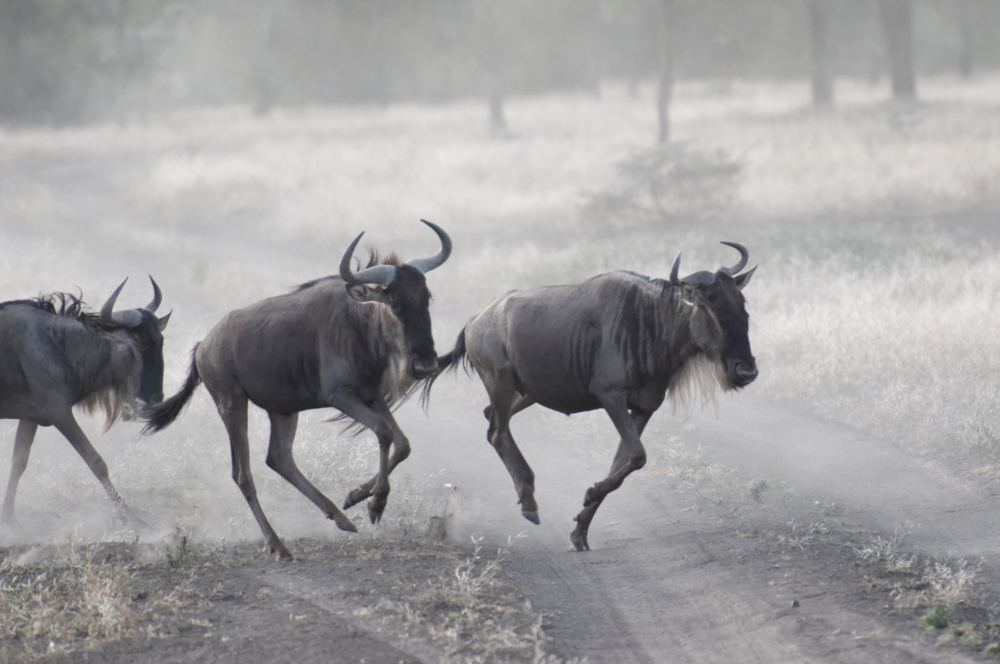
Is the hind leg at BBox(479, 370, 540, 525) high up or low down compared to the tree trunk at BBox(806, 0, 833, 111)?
down

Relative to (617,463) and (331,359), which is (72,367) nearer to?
(331,359)

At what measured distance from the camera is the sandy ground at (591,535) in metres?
4.80

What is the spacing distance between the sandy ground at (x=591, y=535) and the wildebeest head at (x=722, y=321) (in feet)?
3.47

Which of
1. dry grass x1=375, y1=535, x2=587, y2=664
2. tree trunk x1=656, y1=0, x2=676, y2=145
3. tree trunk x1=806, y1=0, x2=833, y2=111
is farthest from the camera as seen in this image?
tree trunk x1=806, y1=0, x2=833, y2=111

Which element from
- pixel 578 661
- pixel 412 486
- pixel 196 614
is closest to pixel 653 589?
pixel 578 661

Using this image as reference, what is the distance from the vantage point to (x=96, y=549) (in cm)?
627

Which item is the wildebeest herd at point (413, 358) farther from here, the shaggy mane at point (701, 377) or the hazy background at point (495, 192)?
the hazy background at point (495, 192)

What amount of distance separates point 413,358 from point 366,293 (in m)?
0.49

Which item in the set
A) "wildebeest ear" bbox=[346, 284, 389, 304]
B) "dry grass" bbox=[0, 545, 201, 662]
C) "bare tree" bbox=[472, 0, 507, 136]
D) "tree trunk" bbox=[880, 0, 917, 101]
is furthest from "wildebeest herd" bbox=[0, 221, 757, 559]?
"bare tree" bbox=[472, 0, 507, 136]

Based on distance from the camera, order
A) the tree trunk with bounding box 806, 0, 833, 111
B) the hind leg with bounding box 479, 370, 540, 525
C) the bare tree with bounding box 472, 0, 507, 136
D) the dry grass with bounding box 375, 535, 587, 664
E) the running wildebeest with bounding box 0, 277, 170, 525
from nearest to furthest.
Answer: the dry grass with bounding box 375, 535, 587, 664 < the hind leg with bounding box 479, 370, 540, 525 < the running wildebeest with bounding box 0, 277, 170, 525 < the tree trunk with bounding box 806, 0, 833, 111 < the bare tree with bounding box 472, 0, 507, 136

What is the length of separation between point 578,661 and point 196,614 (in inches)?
74.5

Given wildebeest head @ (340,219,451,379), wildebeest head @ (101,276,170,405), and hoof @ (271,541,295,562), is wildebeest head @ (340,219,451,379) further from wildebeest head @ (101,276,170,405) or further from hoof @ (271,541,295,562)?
wildebeest head @ (101,276,170,405)

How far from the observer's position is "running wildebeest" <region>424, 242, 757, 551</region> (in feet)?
20.3

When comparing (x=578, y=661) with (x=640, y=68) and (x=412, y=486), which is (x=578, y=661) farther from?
(x=640, y=68)
